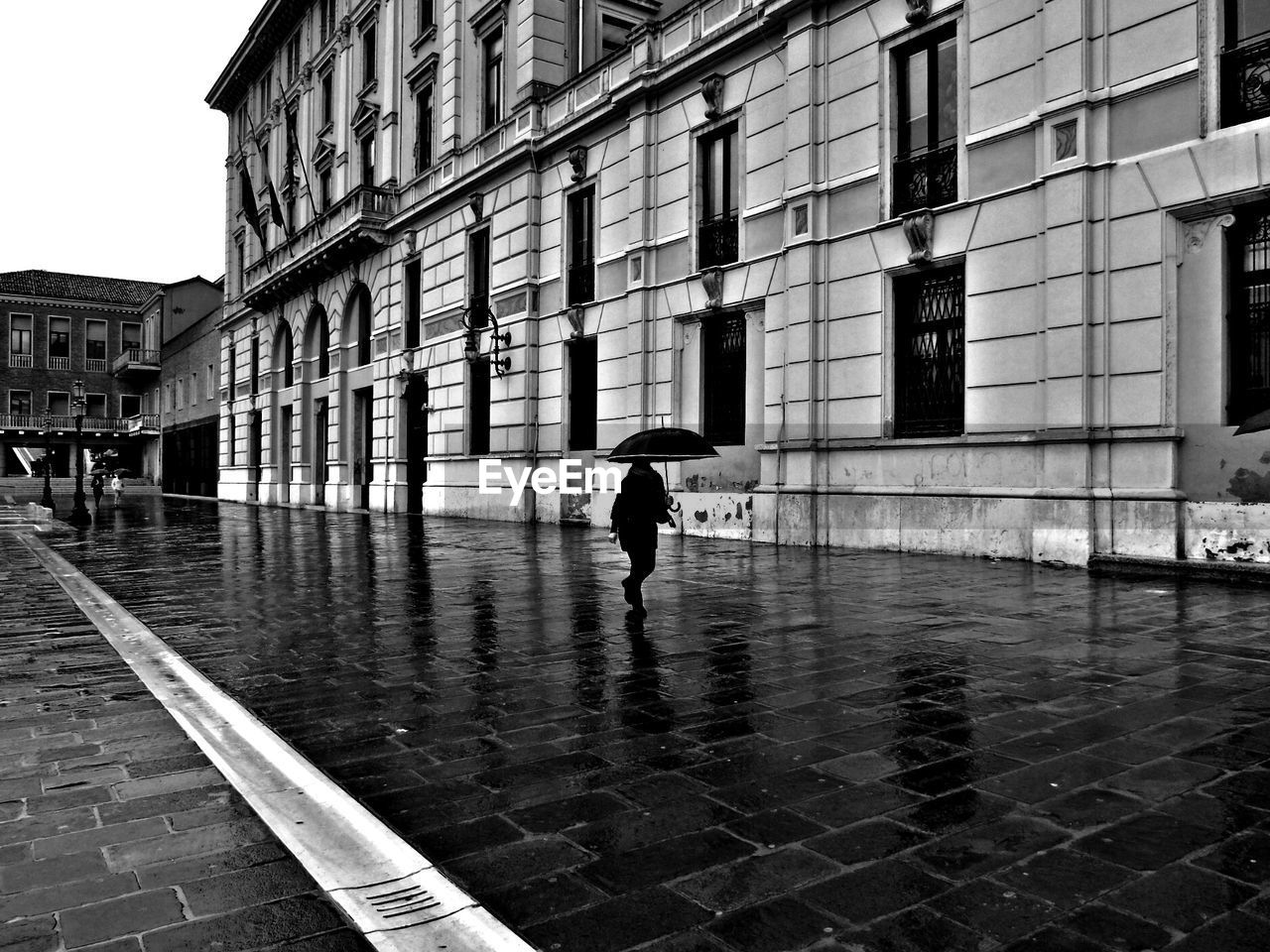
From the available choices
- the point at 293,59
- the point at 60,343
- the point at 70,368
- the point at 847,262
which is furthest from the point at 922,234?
the point at 60,343

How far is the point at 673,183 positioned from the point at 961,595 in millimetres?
11845

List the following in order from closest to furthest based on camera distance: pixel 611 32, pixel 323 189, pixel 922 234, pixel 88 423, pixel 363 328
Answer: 1. pixel 922 234
2. pixel 611 32
3. pixel 363 328
4. pixel 323 189
5. pixel 88 423

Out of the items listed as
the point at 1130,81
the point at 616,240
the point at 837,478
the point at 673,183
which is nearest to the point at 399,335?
the point at 616,240

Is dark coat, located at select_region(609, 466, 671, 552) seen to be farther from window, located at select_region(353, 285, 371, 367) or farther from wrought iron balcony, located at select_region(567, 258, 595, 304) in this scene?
window, located at select_region(353, 285, 371, 367)

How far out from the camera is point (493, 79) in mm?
24906

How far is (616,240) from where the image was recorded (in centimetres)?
2017

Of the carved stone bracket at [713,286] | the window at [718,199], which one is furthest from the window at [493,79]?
the carved stone bracket at [713,286]

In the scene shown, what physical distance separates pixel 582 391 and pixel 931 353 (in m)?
9.23

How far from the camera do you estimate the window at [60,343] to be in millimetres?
66312

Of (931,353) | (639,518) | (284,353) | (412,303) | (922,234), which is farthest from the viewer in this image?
(284,353)

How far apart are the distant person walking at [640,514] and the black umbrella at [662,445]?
2.36 metres

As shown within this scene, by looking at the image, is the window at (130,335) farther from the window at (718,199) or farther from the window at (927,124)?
the window at (927,124)

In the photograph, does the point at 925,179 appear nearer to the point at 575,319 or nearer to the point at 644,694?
the point at 575,319

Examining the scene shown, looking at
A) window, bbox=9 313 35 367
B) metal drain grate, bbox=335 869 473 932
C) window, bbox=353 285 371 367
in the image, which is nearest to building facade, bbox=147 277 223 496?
window, bbox=9 313 35 367
